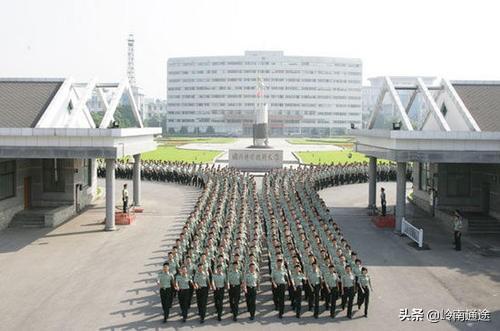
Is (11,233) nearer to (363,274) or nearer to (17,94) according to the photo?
(17,94)

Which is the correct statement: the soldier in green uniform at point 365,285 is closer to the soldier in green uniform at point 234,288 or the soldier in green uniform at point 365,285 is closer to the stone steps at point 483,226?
the soldier in green uniform at point 234,288

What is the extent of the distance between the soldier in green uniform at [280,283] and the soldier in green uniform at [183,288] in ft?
5.92

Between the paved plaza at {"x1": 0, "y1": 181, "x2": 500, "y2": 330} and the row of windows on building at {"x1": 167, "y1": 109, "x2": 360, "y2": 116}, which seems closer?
the paved plaza at {"x1": 0, "y1": 181, "x2": 500, "y2": 330}

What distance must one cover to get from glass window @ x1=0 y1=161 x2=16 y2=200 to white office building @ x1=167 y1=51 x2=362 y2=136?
382 ft

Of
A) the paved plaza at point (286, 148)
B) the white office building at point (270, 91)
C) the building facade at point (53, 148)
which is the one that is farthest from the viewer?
the white office building at point (270, 91)

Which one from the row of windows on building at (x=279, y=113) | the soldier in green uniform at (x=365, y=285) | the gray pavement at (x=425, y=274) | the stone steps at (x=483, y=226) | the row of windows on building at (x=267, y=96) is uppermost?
the row of windows on building at (x=267, y=96)

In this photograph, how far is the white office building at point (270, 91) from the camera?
456 feet

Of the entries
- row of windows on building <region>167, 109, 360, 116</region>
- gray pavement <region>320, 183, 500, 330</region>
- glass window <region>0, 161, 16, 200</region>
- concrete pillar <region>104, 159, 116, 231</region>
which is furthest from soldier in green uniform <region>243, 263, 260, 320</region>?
row of windows on building <region>167, 109, 360, 116</region>

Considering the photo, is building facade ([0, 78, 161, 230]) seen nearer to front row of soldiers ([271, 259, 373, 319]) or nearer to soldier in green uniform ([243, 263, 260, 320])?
soldier in green uniform ([243, 263, 260, 320])

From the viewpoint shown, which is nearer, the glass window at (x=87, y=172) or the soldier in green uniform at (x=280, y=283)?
Answer: the soldier in green uniform at (x=280, y=283)

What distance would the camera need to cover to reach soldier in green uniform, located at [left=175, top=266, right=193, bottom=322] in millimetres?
10586

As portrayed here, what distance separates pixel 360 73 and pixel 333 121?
16850 mm

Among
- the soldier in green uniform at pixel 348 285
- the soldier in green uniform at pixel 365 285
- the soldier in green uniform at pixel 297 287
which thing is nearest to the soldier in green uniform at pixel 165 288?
the soldier in green uniform at pixel 297 287

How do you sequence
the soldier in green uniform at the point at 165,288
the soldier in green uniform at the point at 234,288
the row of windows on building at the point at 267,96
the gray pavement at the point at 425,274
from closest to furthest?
1. the soldier in green uniform at the point at 165,288
2. the soldier in green uniform at the point at 234,288
3. the gray pavement at the point at 425,274
4. the row of windows on building at the point at 267,96
